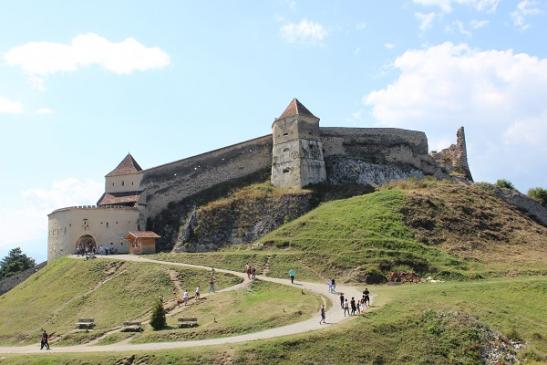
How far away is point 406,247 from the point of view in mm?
42000

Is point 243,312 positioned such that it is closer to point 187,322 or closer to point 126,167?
point 187,322

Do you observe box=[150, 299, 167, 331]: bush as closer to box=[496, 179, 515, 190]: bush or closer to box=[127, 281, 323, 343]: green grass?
box=[127, 281, 323, 343]: green grass

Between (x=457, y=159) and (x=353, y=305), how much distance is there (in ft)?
129

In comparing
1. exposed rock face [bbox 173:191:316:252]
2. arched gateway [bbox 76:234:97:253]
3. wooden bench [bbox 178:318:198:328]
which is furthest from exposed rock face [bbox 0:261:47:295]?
wooden bench [bbox 178:318:198:328]

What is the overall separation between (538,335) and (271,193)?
28.5 meters

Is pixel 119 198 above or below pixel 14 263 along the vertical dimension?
above

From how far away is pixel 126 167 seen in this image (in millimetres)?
58562

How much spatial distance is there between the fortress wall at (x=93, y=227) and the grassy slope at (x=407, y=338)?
84.5ft

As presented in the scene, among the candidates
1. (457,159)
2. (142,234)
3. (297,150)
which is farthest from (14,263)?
(457,159)

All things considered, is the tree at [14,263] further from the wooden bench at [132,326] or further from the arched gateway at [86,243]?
the wooden bench at [132,326]

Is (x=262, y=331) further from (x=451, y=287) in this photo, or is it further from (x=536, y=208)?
(x=536, y=208)

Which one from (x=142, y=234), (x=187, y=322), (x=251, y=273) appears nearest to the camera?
(x=187, y=322)

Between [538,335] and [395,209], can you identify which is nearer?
[538,335]

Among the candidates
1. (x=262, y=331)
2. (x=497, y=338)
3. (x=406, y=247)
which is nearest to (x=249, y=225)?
(x=406, y=247)
